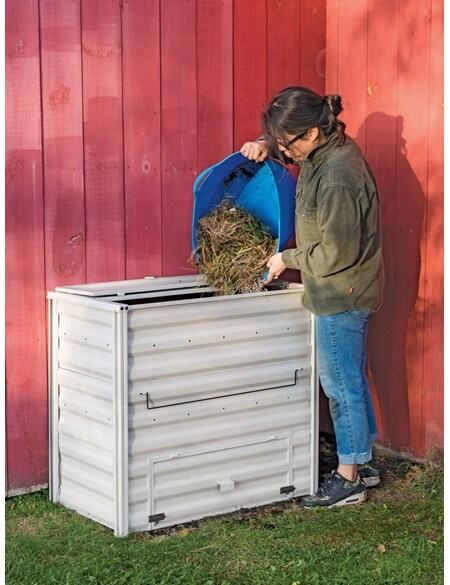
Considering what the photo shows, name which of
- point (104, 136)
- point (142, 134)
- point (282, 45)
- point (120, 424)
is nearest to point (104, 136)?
point (104, 136)

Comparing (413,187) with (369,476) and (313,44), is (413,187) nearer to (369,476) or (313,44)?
(313,44)

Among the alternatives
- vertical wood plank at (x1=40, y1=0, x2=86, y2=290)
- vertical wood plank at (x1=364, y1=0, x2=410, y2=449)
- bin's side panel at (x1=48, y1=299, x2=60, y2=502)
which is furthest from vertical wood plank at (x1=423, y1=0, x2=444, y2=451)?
bin's side panel at (x1=48, y1=299, x2=60, y2=502)

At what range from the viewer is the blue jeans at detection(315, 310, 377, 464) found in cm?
471

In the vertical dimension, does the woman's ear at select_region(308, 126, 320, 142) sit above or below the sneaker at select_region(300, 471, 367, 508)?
above

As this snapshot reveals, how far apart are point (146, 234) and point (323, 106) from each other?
0.96 meters

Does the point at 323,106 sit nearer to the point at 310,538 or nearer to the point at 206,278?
the point at 206,278

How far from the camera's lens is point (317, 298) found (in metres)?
4.71

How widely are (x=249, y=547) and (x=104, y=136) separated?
5.95ft

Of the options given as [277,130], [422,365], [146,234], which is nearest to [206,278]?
[146,234]

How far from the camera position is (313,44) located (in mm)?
5512

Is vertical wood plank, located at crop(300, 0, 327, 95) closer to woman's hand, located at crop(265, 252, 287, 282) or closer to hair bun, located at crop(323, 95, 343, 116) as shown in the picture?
hair bun, located at crop(323, 95, 343, 116)

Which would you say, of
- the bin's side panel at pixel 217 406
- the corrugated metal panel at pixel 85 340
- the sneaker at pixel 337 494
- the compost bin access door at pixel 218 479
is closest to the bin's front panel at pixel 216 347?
the bin's side panel at pixel 217 406

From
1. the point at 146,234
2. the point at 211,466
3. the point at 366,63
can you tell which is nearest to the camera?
the point at 211,466

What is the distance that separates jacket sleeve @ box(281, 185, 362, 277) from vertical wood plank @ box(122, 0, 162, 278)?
789mm
